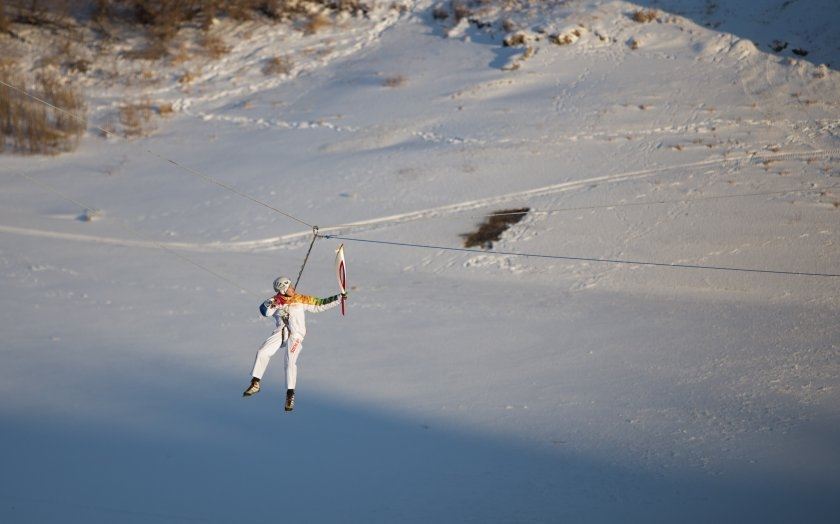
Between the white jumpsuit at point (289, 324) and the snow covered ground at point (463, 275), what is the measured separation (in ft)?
9.07

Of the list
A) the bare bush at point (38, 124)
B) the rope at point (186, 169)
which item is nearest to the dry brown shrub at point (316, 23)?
the rope at point (186, 169)

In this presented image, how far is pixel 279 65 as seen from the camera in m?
32.0

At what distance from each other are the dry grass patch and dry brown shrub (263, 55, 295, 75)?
37.5 ft

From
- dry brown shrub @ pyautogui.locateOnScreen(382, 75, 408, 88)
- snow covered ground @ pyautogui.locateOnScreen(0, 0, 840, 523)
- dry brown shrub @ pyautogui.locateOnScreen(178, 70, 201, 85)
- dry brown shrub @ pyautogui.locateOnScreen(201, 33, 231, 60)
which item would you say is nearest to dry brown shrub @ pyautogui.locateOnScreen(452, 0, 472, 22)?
snow covered ground @ pyautogui.locateOnScreen(0, 0, 840, 523)

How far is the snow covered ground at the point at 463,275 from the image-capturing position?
15469 mm

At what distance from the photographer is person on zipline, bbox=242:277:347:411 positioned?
12859 mm

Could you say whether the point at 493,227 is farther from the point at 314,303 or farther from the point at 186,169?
the point at 314,303

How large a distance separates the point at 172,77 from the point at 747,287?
2031cm

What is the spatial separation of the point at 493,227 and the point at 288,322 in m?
11.2

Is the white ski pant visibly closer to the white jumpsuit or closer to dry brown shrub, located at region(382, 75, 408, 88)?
the white jumpsuit

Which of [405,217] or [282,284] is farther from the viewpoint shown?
[405,217]

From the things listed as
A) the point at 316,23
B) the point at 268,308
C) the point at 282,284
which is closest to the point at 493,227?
the point at 268,308

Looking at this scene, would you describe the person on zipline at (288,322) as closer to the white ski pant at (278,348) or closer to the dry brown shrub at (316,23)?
the white ski pant at (278,348)

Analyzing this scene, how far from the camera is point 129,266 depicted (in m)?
23.5
